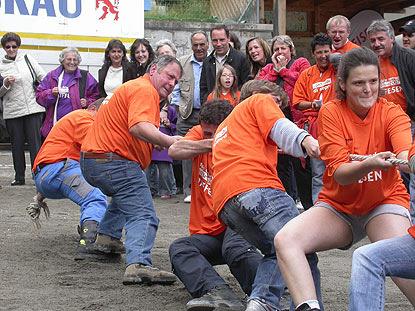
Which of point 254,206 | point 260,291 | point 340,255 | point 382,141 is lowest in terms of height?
point 340,255

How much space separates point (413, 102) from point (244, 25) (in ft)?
27.9

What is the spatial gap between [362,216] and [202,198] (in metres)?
1.57

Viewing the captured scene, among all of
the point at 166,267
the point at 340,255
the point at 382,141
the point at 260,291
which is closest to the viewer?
Result: the point at 382,141

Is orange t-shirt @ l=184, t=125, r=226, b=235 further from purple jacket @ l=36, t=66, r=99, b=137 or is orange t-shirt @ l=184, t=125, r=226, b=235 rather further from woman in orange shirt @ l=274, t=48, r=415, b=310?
purple jacket @ l=36, t=66, r=99, b=137

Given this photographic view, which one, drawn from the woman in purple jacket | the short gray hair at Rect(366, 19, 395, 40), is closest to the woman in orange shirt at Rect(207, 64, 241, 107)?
the short gray hair at Rect(366, 19, 395, 40)

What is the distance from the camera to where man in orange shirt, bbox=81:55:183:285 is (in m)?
7.04

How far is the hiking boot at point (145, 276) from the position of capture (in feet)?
22.8

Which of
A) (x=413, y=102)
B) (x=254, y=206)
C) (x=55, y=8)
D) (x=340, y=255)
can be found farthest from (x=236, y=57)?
(x=254, y=206)

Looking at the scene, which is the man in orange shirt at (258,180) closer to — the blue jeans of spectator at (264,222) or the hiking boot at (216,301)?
the blue jeans of spectator at (264,222)

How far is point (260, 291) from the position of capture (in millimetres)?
5695

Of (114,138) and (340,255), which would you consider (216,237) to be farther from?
(340,255)

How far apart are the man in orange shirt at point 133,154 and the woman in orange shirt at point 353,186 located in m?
1.94

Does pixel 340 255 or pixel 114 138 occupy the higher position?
pixel 114 138

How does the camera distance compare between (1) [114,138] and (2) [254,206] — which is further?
(1) [114,138]
